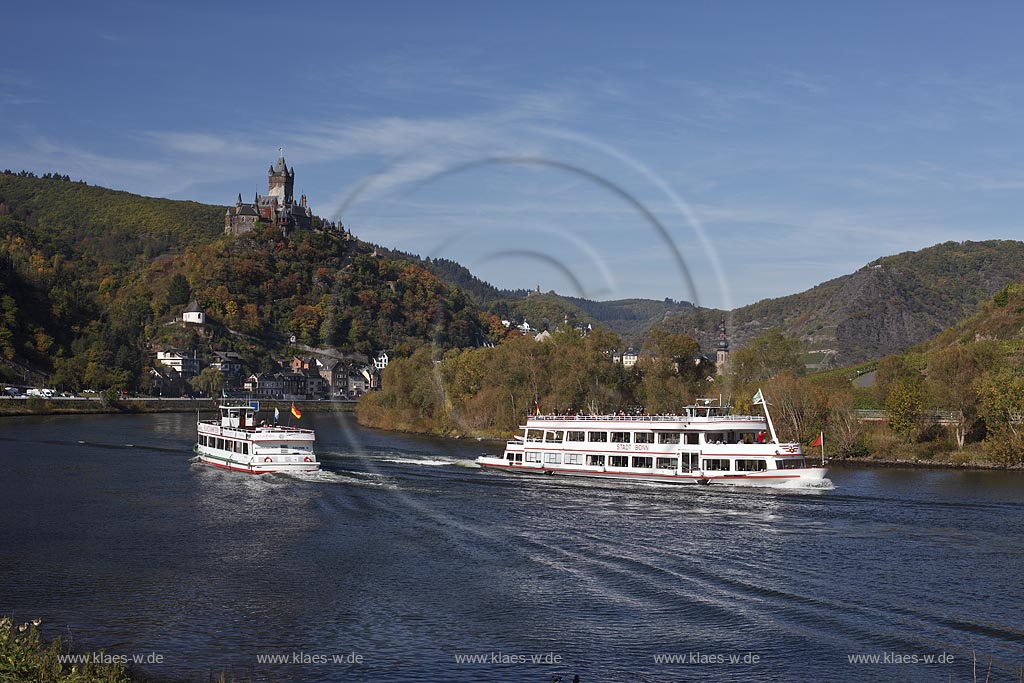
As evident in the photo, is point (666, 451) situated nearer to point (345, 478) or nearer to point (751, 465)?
point (751, 465)

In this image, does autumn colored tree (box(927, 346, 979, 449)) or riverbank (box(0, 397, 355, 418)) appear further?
riverbank (box(0, 397, 355, 418))

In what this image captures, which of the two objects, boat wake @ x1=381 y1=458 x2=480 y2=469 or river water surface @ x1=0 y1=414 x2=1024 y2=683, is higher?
boat wake @ x1=381 y1=458 x2=480 y2=469

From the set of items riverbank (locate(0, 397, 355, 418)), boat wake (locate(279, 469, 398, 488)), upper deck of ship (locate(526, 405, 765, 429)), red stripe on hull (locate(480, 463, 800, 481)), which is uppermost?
riverbank (locate(0, 397, 355, 418))

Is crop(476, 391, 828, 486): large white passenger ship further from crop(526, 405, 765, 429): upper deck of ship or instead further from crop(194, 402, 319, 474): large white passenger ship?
crop(194, 402, 319, 474): large white passenger ship

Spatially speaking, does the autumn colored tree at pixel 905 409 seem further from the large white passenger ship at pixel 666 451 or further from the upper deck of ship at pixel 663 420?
the upper deck of ship at pixel 663 420

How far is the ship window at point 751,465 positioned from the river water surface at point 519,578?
12.7 feet

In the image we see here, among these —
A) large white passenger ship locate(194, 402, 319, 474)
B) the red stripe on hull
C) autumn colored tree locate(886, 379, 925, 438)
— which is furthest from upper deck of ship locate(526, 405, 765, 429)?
autumn colored tree locate(886, 379, 925, 438)

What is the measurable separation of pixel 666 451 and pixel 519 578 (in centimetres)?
3280

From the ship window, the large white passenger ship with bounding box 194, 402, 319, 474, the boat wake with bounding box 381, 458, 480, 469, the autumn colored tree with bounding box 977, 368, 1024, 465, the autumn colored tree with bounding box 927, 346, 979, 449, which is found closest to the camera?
the ship window

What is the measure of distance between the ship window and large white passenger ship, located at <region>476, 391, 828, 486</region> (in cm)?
3

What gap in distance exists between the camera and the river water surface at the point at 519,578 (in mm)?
31094

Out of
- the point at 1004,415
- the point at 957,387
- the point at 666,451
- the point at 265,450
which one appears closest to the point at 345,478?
the point at 265,450

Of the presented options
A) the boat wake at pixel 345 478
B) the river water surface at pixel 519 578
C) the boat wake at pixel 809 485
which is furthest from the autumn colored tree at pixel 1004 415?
the boat wake at pixel 345 478

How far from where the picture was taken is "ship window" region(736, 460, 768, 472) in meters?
68.8
